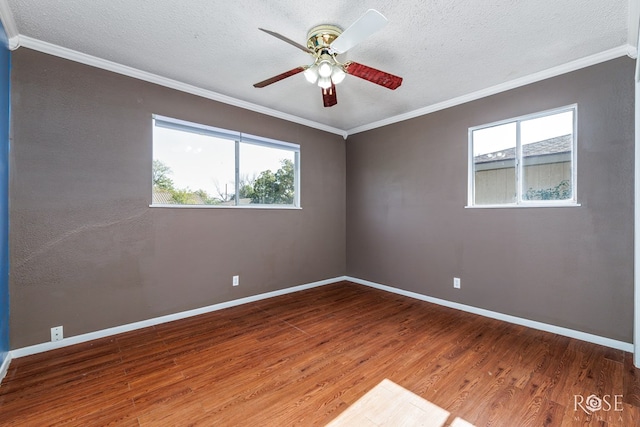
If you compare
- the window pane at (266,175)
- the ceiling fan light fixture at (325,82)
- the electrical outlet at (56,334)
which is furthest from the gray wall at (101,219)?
the ceiling fan light fixture at (325,82)

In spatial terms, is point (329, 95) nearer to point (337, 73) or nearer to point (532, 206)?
point (337, 73)

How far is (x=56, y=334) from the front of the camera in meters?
2.39

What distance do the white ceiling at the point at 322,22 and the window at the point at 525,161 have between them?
464 mm

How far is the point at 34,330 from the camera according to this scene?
2301mm

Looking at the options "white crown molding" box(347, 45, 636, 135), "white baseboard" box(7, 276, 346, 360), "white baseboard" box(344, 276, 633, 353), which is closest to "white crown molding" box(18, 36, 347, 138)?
"white crown molding" box(347, 45, 636, 135)

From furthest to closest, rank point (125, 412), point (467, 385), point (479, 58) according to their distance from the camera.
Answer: point (479, 58)
point (467, 385)
point (125, 412)

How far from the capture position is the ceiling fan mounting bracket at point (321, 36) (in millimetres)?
2080

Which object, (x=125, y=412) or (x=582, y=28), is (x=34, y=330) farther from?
(x=582, y=28)

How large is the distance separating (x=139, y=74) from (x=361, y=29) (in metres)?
2.36

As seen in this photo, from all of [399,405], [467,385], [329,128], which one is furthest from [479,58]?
[399,405]

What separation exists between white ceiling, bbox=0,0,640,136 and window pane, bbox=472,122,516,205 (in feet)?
1.62

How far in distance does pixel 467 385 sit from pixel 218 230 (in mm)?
2845

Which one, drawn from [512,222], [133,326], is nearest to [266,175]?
[133,326]

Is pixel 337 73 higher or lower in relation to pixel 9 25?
lower
